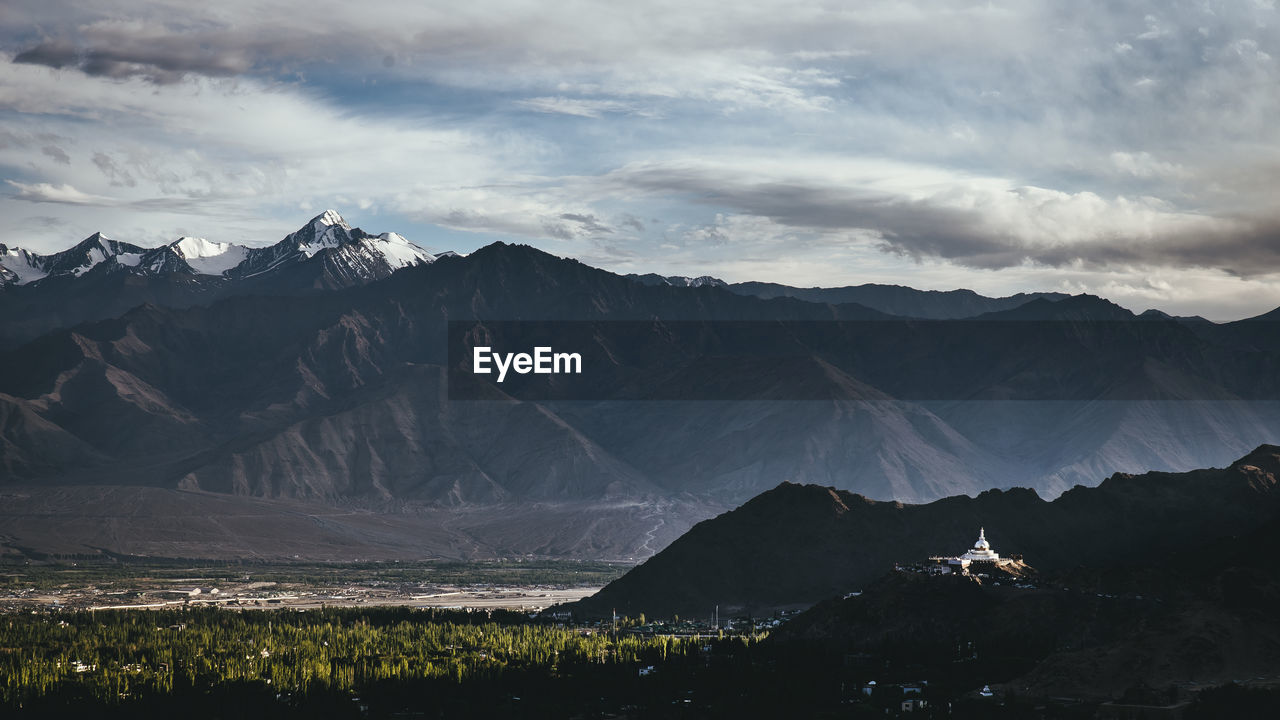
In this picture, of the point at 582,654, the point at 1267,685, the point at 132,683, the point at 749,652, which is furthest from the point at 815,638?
the point at 132,683

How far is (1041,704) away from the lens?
144 meters

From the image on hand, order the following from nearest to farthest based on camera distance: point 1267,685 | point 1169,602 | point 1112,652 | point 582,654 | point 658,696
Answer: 1. point 1267,685
2. point 1112,652
3. point 658,696
4. point 1169,602
5. point 582,654

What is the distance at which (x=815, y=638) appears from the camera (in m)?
188

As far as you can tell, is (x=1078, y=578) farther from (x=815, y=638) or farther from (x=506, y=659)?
(x=506, y=659)

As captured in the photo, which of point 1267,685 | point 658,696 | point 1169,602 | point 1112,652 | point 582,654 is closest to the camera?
point 1267,685

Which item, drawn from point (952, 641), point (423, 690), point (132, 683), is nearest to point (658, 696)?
point (423, 690)

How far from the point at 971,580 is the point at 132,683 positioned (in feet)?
317

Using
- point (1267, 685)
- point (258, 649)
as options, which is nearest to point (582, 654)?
point (258, 649)

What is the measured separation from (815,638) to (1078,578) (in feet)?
106

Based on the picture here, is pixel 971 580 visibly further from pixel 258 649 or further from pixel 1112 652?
pixel 258 649

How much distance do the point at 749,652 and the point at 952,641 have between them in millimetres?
23204

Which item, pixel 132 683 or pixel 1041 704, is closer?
pixel 1041 704

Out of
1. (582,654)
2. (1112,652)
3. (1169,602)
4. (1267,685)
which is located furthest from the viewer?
A: (582,654)

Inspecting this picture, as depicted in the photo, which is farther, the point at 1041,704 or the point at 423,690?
the point at 423,690
